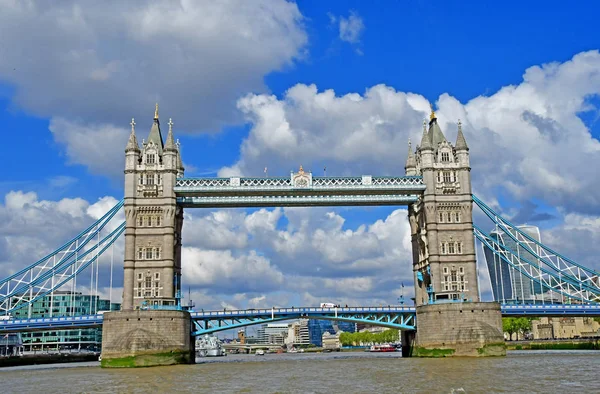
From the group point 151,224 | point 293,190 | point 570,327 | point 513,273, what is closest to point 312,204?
point 293,190

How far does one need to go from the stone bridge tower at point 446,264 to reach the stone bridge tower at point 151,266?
26.7 m

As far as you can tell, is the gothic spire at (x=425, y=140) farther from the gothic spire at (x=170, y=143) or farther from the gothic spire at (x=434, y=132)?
the gothic spire at (x=170, y=143)

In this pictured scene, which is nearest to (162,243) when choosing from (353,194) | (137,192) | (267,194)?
(137,192)

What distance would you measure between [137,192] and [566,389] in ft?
174

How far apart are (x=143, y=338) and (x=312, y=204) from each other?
24467 millimetres

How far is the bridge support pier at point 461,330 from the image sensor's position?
2788 inches

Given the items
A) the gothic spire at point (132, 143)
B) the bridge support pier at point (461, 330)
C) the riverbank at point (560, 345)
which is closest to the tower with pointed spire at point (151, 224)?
the gothic spire at point (132, 143)

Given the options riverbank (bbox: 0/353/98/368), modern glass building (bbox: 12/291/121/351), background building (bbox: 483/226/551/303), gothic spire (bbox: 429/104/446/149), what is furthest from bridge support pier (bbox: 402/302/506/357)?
modern glass building (bbox: 12/291/121/351)

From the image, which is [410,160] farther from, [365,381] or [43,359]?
[43,359]

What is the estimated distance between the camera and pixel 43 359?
4409 inches

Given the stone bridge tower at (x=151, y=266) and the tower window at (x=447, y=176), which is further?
the tower window at (x=447, y=176)

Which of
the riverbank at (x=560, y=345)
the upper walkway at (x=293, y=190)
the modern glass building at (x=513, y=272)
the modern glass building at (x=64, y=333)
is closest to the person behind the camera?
the upper walkway at (x=293, y=190)

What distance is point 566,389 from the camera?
37125 mm

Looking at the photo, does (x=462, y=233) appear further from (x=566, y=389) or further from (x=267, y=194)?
(x=566, y=389)
